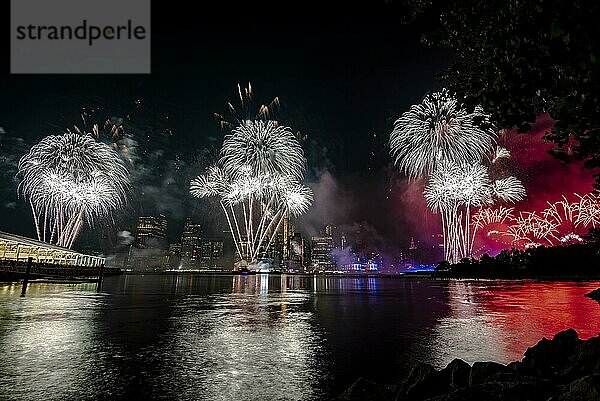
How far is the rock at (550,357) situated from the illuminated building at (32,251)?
52.6 metres

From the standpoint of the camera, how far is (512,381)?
18.3 ft

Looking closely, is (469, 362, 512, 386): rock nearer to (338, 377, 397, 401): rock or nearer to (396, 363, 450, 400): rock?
(396, 363, 450, 400): rock

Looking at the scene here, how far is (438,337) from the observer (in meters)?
13.0

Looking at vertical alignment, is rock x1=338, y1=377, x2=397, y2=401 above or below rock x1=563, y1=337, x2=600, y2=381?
below

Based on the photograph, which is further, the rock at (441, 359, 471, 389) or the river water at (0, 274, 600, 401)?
the river water at (0, 274, 600, 401)

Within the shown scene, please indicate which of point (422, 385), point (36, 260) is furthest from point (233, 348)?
point (36, 260)

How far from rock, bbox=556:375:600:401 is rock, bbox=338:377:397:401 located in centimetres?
223

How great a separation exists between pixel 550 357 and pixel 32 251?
215 feet

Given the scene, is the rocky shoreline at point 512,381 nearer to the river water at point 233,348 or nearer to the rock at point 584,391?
the rock at point 584,391

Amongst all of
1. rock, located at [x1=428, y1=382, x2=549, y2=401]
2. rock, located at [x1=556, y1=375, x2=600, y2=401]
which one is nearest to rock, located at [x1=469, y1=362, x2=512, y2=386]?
rock, located at [x1=428, y1=382, x2=549, y2=401]

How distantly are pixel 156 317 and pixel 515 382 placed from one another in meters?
14.5

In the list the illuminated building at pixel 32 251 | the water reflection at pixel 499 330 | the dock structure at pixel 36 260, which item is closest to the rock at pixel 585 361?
the water reflection at pixel 499 330

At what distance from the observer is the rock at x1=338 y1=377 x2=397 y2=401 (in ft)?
20.4

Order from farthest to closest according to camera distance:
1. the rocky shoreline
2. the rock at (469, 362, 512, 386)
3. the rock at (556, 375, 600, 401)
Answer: the rock at (469, 362, 512, 386) < the rocky shoreline < the rock at (556, 375, 600, 401)
